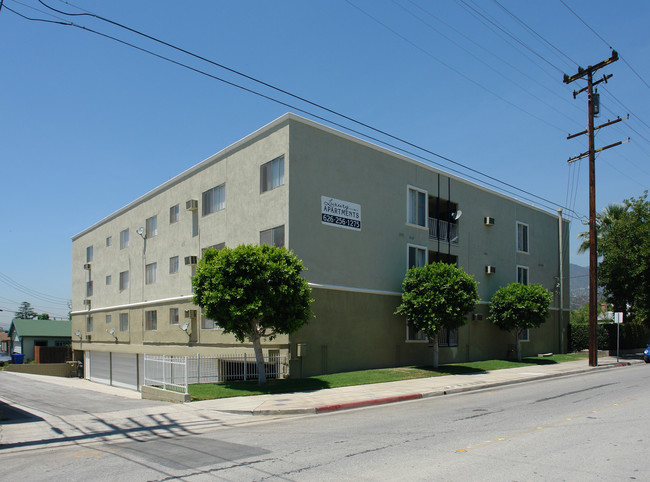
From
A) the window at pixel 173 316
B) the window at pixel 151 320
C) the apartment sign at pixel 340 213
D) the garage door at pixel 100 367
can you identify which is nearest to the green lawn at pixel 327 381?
the apartment sign at pixel 340 213

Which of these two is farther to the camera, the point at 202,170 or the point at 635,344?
the point at 635,344

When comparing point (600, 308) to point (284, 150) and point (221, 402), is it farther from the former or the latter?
point (221, 402)

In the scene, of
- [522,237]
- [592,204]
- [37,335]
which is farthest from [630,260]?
[37,335]

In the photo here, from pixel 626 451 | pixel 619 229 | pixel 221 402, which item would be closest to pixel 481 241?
pixel 619 229

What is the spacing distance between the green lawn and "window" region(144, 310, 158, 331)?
13.3 metres

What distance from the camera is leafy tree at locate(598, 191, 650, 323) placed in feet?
114

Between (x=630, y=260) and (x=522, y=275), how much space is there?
24.2ft

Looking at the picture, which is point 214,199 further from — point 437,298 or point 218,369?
point 437,298

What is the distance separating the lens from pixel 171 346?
2864cm

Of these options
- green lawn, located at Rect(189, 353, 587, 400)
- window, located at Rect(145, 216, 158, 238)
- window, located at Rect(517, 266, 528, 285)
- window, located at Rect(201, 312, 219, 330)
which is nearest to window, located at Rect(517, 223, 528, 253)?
window, located at Rect(517, 266, 528, 285)

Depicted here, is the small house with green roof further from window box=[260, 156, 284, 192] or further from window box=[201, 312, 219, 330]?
window box=[260, 156, 284, 192]

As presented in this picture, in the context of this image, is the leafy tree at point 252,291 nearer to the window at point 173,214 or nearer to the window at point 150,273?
the window at point 173,214

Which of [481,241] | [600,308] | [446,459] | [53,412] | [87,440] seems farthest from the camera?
[600,308]

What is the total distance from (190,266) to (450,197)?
13787 millimetres
